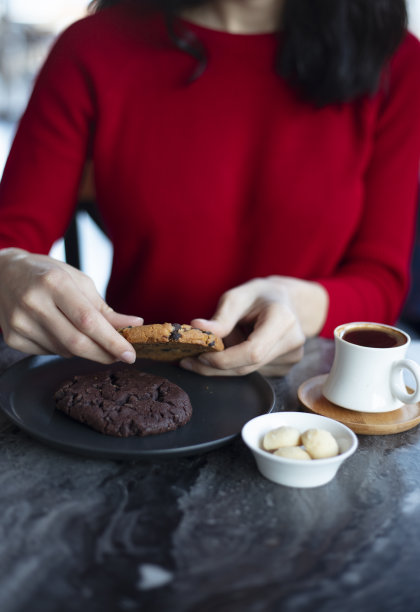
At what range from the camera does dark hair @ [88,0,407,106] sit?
132 cm

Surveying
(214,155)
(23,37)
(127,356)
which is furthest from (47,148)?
(23,37)

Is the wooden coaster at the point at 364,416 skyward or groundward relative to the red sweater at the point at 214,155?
groundward

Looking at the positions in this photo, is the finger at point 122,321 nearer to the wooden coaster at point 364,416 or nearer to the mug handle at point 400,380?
the wooden coaster at point 364,416

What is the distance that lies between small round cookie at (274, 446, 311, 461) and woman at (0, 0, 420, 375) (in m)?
0.60

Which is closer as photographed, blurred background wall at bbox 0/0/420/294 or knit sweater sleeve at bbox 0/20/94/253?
knit sweater sleeve at bbox 0/20/94/253

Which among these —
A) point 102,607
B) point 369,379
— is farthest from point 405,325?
point 102,607

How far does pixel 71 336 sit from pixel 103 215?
669 millimetres

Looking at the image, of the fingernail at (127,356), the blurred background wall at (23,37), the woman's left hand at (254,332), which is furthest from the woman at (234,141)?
the blurred background wall at (23,37)

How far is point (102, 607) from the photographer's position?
52 centimetres

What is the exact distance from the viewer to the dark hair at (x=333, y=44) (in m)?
1.32

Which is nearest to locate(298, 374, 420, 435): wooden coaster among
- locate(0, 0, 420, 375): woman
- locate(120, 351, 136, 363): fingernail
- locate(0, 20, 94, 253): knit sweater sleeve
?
locate(120, 351, 136, 363): fingernail

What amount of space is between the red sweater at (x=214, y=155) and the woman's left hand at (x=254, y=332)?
0.30 m

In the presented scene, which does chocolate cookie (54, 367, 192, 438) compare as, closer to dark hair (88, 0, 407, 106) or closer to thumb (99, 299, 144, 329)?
thumb (99, 299, 144, 329)

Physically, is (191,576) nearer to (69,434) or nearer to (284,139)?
(69,434)
